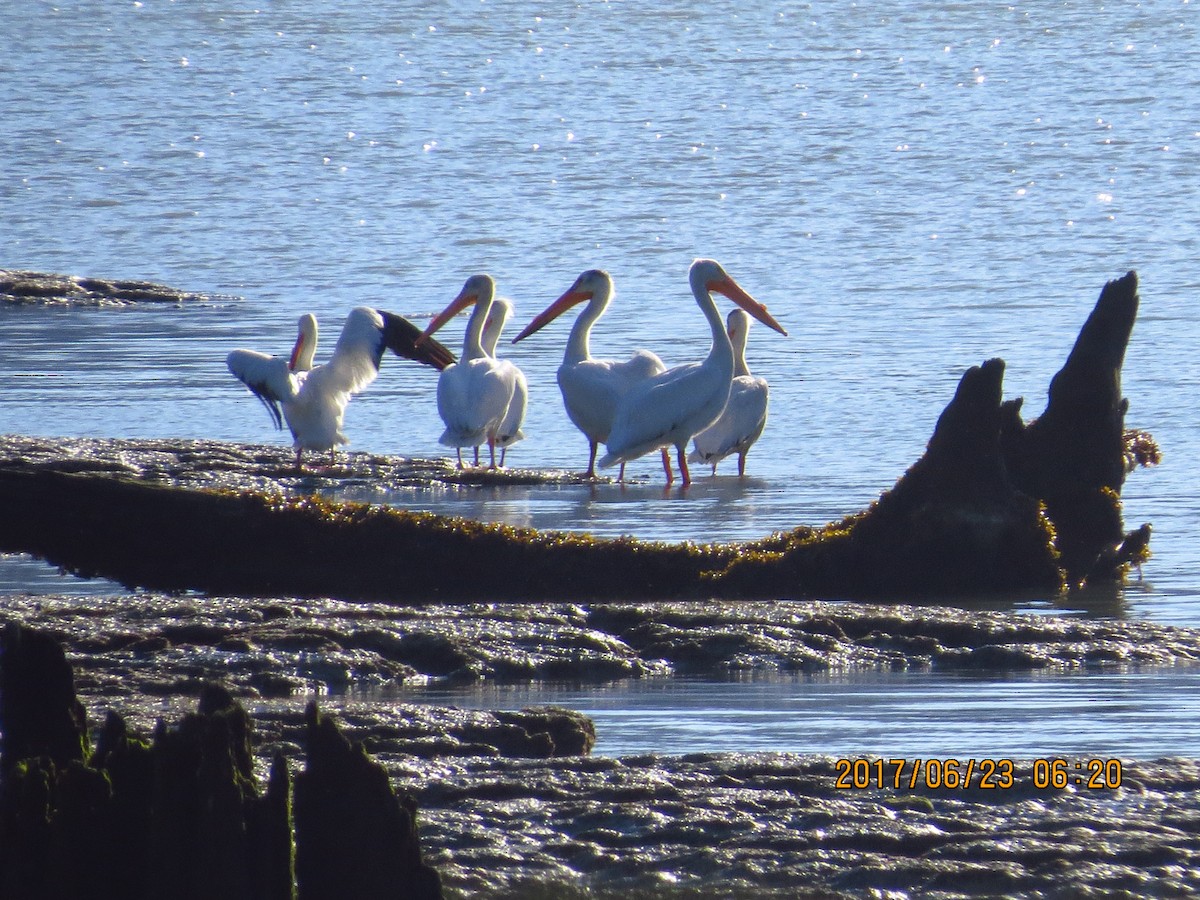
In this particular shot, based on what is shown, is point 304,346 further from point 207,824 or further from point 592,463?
point 207,824

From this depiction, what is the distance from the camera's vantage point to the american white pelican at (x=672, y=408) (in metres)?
14.0

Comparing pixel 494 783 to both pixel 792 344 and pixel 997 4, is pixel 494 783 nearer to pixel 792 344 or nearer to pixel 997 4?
pixel 792 344

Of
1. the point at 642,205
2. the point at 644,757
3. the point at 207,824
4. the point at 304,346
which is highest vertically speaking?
the point at 642,205

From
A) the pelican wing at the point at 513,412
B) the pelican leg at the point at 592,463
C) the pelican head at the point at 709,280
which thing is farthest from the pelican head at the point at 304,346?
the pelican head at the point at 709,280

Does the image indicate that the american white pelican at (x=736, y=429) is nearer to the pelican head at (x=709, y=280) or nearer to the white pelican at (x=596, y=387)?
the white pelican at (x=596, y=387)

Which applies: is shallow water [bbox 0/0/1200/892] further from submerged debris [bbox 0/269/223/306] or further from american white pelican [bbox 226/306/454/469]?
american white pelican [bbox 226/306/454/469]

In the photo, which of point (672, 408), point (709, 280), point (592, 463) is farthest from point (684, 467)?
point (709, 280)

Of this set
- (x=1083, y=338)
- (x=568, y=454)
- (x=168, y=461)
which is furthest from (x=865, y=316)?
(x=1083, y=338)

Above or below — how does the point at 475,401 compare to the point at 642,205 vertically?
below

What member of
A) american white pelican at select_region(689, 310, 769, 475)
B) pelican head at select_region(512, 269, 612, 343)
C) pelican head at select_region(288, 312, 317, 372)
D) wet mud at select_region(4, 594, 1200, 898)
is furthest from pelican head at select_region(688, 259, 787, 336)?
wet mud at select_region(4, 594, 1200, 898)

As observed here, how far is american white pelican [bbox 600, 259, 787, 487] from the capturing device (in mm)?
14000

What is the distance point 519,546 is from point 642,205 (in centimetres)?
2703

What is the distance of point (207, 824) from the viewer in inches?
153
